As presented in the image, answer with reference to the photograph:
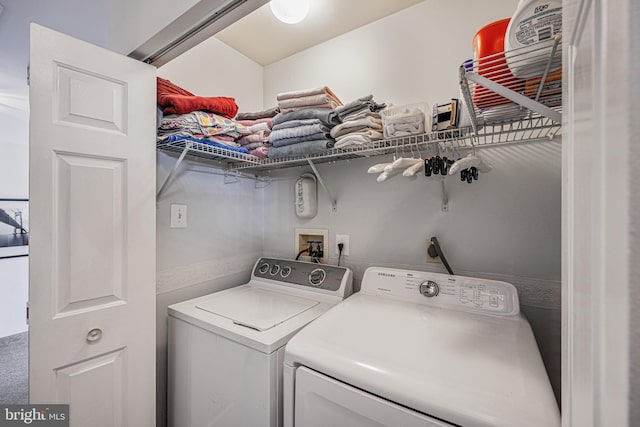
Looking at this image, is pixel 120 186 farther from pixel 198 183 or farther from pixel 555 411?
pixel 555 411

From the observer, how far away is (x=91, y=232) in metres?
1.05

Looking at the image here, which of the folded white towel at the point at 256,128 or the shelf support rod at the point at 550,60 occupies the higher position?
the folded white towel at the point at 256,128

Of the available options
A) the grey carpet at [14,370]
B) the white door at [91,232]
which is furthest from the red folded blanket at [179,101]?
the grey carpet at [14,370]

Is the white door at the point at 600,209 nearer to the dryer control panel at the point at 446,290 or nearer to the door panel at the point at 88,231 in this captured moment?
the dryer control panel at the point at 446,290

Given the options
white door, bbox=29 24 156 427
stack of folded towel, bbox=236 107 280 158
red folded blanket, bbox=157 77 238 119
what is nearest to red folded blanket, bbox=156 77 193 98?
red folded blanket, bbox=157 77 238 119

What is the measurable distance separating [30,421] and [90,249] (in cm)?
67

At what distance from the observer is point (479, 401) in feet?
2.08

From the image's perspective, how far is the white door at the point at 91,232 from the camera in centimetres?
93

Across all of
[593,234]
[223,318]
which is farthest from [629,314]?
[223,318]

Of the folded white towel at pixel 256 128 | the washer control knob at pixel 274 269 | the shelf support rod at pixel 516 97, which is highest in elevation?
the folded white towel at pixel 256 128

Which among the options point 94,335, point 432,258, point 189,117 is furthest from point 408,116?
point 94,335

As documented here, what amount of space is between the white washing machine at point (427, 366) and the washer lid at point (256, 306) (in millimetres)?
237

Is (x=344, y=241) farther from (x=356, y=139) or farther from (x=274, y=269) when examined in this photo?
(x=356, y=139)

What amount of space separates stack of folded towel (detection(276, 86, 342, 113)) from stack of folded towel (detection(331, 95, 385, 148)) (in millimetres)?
133
